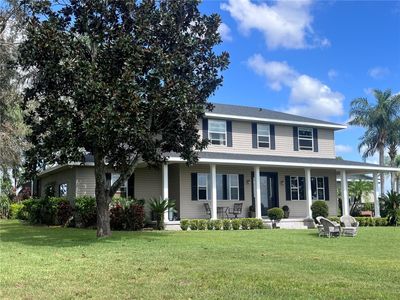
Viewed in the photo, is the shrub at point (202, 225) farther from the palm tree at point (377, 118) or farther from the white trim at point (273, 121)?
the palm tree at point (377, 118)

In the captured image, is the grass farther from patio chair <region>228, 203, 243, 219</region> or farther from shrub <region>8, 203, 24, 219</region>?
shrub <region>8, 203, 24, 219</region>

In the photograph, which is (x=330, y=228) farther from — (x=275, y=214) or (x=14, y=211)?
(x=14, y=211)

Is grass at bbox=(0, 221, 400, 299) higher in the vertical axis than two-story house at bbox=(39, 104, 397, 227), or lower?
lower

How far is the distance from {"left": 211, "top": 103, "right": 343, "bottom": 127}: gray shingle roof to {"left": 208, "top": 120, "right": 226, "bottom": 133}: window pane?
534 millimetres

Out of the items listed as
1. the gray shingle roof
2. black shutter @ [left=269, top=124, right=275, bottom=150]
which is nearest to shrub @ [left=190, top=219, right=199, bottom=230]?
the gray shingle roof

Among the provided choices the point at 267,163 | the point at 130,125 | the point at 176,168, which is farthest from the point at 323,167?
the point at 130,125

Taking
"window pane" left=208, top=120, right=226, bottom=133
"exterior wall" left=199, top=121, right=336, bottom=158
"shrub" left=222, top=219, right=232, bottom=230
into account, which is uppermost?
"window pane" left=208, top=120, right=226, bottom=133

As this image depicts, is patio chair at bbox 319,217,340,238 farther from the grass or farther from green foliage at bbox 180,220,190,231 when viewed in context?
green foliage at bbox 180,220,190,231

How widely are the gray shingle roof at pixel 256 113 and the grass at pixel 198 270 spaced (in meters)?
12.1

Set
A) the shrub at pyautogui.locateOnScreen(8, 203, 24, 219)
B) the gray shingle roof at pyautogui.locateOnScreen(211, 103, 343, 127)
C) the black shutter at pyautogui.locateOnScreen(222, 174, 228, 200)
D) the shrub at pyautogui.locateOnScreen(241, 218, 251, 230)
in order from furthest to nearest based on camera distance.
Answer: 1. the shrub at pyautogui.locateOnScreen(8, 203, 24, 219)
2. the gray shingle roof at pyautogui.locateOnScreen(211, 103, 343, 127)
3. the black shutter at pyautogui.locateOnScreen(222, 174, 228, 200)
4. the shrub at pyautogui.locateOnScreen(241, 218, 251, 230)

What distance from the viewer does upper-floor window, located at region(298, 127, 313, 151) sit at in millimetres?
27470

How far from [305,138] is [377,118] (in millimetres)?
14373

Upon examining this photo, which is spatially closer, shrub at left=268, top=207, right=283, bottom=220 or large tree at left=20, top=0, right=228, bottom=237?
large tree at left=20, top=0, right=228, bottom=237

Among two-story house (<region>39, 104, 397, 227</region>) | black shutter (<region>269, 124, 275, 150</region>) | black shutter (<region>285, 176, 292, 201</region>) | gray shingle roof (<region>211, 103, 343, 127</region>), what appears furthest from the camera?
black shutter (<region>269, 124, 275, 150</region>)
